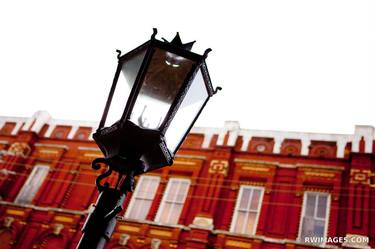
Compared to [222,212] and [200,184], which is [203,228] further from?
[200,184]

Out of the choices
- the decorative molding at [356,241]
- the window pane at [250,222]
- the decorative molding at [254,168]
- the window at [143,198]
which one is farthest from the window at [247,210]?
the window at [143,198]

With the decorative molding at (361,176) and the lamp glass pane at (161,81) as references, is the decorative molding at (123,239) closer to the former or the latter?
the decorative molding at (361,176)

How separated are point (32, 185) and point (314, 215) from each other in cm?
1217

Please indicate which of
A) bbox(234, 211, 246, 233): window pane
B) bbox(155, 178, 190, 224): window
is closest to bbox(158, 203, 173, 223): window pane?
bbox(155, 178, 190, 224): window

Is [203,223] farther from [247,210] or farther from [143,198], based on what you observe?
[143,198]

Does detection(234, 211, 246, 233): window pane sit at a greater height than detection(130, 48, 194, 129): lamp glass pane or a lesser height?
greater

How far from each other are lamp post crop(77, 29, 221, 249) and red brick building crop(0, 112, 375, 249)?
11518 millimetres

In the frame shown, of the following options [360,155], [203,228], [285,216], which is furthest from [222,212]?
[360,155]

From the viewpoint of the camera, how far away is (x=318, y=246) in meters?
13.3

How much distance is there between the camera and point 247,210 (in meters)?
14.9

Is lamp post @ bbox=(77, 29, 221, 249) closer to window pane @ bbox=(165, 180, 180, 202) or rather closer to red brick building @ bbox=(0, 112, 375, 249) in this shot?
red brick building @ bbox=(0, 112, 375, 249)

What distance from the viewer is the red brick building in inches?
552

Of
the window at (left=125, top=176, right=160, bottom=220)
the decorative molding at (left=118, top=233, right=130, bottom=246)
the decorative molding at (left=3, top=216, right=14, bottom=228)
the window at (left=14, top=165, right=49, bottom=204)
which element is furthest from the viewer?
the window at (left=14, top=165, right=49, bottom=204)

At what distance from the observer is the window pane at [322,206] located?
14.2m
